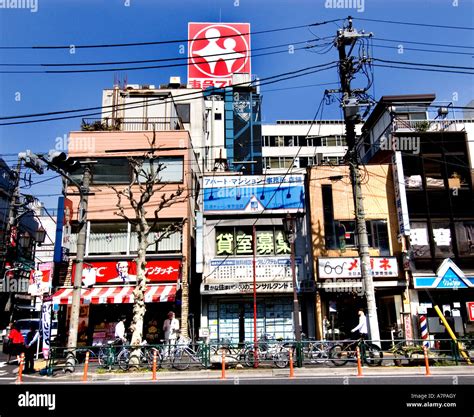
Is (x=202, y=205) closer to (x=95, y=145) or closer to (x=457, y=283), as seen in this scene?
(x=95, y=145)

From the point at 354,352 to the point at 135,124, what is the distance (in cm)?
1932

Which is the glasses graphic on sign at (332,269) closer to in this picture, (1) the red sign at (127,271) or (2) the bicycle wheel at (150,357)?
(1) the red sign at (127,271)

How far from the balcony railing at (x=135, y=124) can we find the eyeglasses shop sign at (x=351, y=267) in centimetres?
1312

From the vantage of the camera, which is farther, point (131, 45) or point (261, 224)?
point (261, 224)

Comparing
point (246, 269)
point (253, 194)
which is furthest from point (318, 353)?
point (253, 194)

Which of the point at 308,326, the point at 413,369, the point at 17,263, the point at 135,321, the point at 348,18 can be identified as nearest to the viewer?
the point at 413,369

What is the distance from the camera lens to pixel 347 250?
73.7 ft

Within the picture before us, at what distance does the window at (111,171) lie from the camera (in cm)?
2486

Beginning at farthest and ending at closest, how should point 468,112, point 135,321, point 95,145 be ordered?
point 468,112
point 95,145
point 135,321

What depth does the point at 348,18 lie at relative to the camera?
59.4 feet

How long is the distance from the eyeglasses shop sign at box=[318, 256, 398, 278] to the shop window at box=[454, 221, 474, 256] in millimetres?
3890

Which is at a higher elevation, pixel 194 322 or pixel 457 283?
pixel 457 283

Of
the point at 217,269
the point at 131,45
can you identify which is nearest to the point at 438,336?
the point at 217,269

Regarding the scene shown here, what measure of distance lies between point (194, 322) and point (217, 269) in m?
4.42
